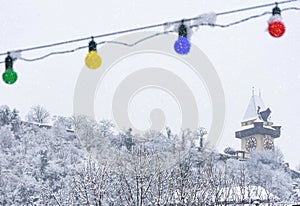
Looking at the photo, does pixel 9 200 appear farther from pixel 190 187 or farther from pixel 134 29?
pixel 134 29

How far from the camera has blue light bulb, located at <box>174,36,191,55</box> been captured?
4938 mm

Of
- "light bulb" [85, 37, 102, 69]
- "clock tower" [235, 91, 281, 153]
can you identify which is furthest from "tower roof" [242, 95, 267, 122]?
"light bulb" [85, 37, 102, 69]

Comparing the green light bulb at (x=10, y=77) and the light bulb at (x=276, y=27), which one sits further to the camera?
the green light bulb at (x=10, y=77)

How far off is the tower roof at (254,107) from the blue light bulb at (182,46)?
221 feet

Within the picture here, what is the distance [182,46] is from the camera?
4.95 m

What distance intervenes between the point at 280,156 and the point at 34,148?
23270 mm

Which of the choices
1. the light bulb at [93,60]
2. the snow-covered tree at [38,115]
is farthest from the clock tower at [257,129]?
the light bulb at [93,60]

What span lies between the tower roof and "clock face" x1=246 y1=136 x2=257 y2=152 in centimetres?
272

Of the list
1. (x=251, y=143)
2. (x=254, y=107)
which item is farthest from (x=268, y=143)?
(x=254, y=107)

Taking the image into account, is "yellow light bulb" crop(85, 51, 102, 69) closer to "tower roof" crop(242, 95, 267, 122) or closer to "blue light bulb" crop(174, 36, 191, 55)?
"blue light bulb" crop(174, 36, 191, 55)

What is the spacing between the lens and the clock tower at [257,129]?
69.9 meters

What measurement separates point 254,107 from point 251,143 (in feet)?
16.5

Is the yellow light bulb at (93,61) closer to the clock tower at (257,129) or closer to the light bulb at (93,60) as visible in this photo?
the light bulb at (93,60)

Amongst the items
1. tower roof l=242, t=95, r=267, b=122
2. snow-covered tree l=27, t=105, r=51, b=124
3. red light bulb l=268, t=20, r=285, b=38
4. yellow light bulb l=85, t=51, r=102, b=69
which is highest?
tower roof l=242, t=95, r=267, b=122
